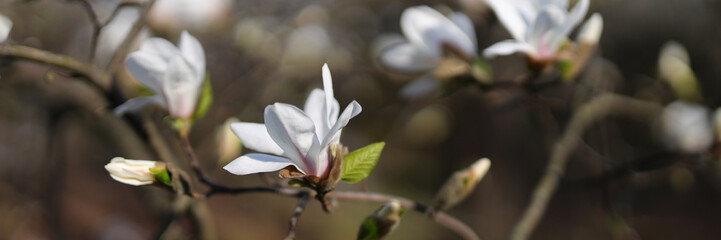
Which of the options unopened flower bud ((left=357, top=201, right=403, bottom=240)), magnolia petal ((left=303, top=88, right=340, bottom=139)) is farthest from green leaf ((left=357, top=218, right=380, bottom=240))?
magnolia petal ((left=303, top=88, right=340, bottom=139))

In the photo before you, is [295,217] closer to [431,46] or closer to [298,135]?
[298,135]

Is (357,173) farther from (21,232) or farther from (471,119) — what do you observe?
(471,119)

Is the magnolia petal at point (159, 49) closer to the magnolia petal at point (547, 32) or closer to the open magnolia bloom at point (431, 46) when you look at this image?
the open magnolia bloom at point (431, 46)

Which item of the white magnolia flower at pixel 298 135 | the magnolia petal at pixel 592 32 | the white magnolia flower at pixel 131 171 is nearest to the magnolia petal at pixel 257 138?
the white magnolia flower at pixel 298 135

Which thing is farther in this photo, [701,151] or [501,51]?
[701,151]

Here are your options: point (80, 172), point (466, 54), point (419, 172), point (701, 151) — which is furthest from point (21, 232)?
point (419, 172)

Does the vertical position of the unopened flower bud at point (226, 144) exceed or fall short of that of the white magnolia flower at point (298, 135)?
it falls short

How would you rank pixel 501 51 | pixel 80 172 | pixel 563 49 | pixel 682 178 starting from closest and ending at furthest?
1. pixel 501 51
2. pixel 563 49
3. pixel 682 178
4. pixel 80 172

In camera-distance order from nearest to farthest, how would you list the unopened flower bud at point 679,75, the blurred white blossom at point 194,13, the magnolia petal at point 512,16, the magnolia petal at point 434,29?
the magnolia petal at point 512,16 → the magnolia petal at point 434,29 → the unopened flower bud at point 679,75 → the blurred white blossom at point 194,13
